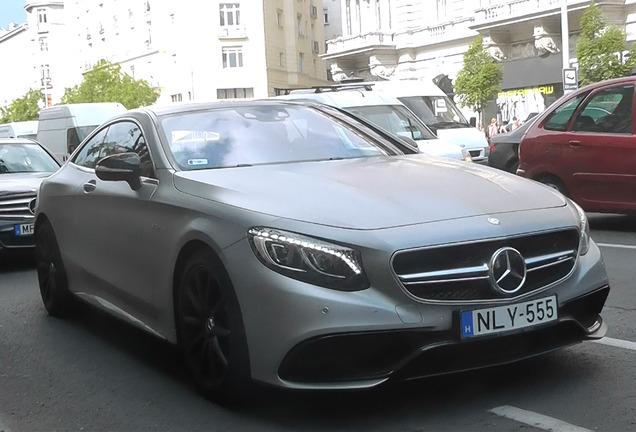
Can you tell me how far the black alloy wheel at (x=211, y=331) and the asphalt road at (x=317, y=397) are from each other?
14cm

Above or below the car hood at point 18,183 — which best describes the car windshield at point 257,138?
above

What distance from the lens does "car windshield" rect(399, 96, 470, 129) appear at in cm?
1852

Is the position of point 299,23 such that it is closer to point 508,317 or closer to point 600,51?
point 600,51

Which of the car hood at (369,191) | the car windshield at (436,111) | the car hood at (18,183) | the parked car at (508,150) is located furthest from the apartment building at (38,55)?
the car hood at (369,191)

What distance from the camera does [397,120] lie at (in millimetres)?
15891

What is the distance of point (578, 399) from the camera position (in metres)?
4.47

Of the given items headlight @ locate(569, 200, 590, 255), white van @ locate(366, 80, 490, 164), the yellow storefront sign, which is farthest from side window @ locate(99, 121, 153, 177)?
the yellow storefront sign

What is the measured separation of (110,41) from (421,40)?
3949cm

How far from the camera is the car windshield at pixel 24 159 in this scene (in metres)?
11.8

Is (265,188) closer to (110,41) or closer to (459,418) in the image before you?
(459,418)

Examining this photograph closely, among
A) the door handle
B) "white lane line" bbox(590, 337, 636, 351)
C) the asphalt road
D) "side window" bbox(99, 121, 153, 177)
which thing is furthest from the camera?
the door handle

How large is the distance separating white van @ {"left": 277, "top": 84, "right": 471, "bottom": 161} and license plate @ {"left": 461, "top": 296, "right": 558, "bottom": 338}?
34.9ft

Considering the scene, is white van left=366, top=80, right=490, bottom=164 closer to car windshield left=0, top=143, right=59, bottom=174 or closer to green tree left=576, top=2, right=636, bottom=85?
car windshield left=0, top=143, right=59, bottom=174

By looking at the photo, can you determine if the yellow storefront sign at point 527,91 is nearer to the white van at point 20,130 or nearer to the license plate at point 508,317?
the white van at point 20,130
